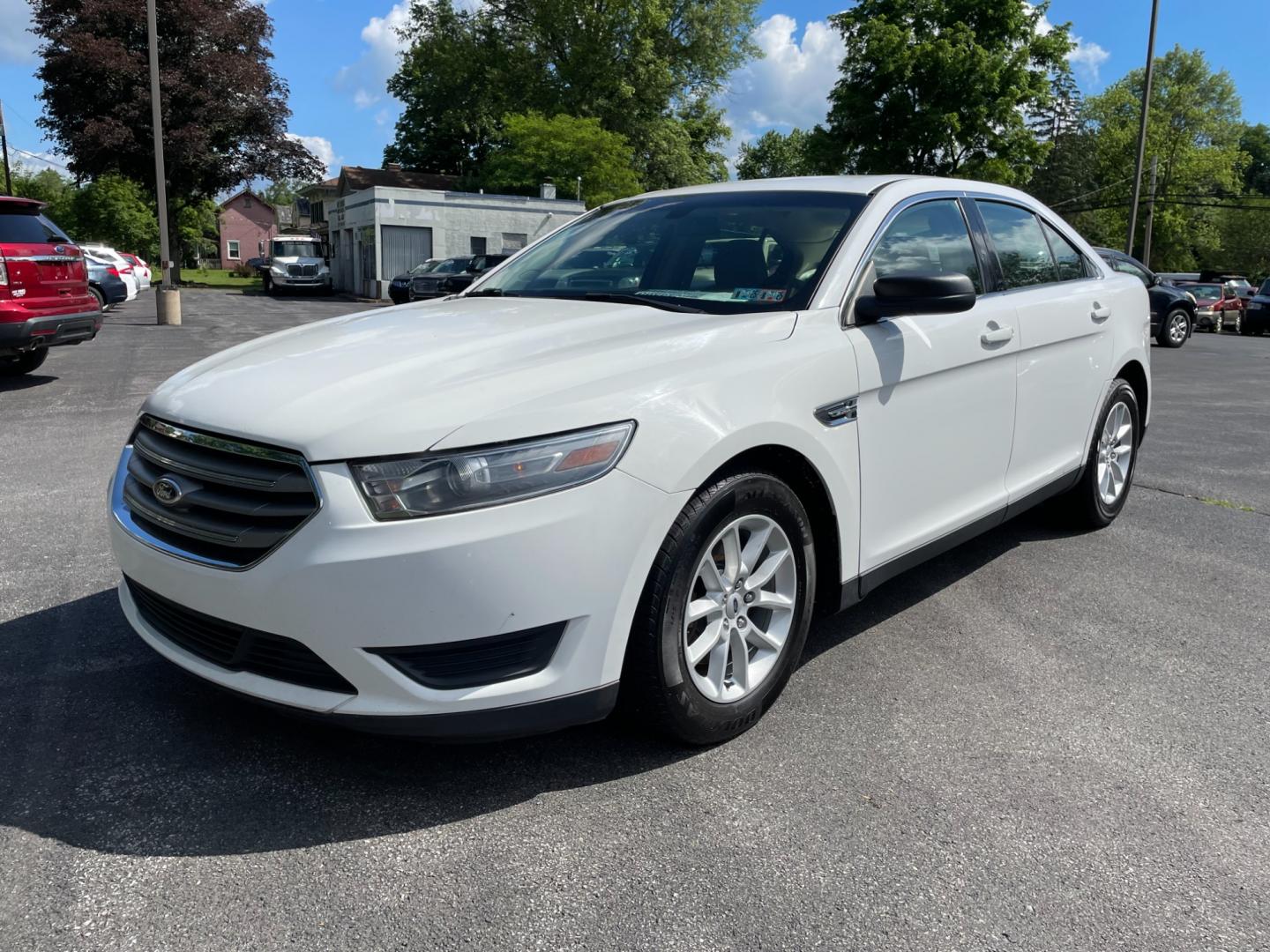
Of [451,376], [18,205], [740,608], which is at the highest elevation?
[18,205]

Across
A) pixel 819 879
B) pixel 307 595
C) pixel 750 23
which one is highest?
pixel 750 23

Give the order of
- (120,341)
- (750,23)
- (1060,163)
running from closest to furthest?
(120,341)
(750,23)
(1060,163)

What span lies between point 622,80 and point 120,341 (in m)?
33.7

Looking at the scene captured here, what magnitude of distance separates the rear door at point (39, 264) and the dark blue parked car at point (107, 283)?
13.2 m

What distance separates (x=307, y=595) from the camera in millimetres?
2307

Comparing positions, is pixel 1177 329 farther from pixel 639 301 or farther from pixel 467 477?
pixel 467 477

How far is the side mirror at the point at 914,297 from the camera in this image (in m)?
3.11

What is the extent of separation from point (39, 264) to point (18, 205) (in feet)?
1.90

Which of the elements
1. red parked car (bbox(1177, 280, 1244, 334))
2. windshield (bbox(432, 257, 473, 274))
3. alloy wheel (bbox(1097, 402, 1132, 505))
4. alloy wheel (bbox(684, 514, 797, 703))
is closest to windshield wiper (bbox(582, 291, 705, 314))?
alloy wheel (bbox(684, 514, 797, 703))

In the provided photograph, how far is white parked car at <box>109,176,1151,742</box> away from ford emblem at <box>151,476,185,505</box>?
0.02 meters

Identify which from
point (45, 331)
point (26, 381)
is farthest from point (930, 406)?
point (26, 381)

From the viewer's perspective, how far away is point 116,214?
5884 centimetres

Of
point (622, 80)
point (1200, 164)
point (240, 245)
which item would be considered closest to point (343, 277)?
point (622, 80)

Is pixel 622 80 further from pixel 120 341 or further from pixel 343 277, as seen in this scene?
pixel 120 341
